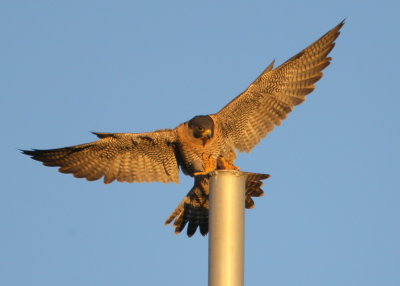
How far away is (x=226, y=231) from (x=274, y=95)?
20.1 ft

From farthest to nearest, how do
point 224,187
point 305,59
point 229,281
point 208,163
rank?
point 305,59 < point 208,163 < point 224,187 < point 229,281

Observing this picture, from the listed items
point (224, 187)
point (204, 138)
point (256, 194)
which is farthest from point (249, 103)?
point (224, 187)

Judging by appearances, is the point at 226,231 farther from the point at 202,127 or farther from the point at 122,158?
the point at 122,158

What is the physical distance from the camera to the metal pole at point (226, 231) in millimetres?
4281

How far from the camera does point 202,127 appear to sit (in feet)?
31.1

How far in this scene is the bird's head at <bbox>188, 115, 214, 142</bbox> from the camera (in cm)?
949

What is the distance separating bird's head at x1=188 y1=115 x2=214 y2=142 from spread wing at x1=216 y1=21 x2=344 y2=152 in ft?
1.86

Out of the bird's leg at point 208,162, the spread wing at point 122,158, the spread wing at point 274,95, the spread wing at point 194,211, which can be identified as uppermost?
the spread wing at point 274,95

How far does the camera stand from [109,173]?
34.6 feet

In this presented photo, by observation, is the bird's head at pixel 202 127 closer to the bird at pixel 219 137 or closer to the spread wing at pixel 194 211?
the bird at pixel 219 137

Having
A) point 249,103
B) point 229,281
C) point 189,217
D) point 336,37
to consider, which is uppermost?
point 336,37

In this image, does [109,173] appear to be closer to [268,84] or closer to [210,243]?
[268,84]

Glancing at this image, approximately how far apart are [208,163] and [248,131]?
2.90 feet

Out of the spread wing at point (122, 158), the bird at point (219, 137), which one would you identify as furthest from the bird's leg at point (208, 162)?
the spread wing at point (122, 158)
